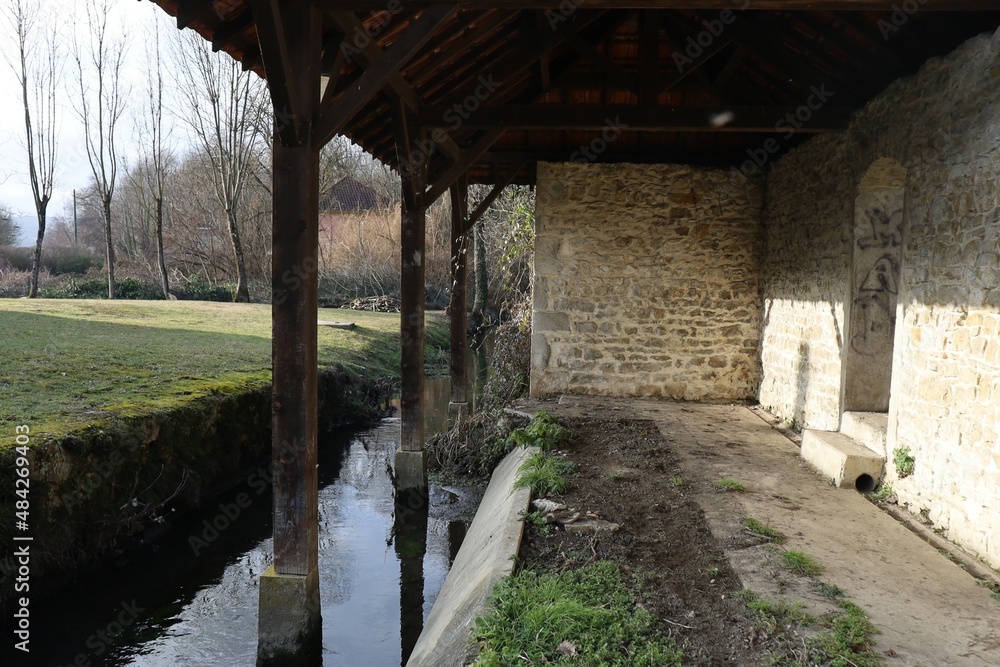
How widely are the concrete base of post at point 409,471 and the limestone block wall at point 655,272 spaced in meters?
2.44

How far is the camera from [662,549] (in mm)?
3895

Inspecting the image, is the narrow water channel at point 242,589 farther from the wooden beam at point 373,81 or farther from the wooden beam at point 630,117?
the wooden beam at point 630,117

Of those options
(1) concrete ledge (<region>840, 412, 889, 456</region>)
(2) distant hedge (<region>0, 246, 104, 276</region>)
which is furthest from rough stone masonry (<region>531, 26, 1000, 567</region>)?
(2) distant hedge (<region>0, 246, 104, 276</region>)

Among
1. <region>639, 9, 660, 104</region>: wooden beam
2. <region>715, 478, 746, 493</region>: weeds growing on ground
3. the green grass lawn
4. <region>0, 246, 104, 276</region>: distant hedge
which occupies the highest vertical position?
<region>639, 9, 660, 104</region>: wooden beam

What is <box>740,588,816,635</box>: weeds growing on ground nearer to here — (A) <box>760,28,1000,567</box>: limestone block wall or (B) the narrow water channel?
(A) <box>760,28,1000,567</box>: limestone block wall

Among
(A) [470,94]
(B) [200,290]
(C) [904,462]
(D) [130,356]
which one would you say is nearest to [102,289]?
(B) [200,290]

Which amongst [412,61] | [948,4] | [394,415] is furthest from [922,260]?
[394,415]

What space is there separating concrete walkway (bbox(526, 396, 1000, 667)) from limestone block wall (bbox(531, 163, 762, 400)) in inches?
86.1

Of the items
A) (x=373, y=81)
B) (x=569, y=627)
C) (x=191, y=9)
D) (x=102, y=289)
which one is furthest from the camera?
(x=102, y=289)

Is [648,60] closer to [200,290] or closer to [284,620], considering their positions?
[284,620]

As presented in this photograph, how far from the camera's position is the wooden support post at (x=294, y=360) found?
12.6ft

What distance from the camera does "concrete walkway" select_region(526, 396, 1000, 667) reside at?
2.98 metres

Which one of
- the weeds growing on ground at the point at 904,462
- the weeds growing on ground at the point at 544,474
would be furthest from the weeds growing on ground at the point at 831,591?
the weeds growing on ground at the point at 544,474

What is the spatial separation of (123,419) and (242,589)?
1.76 metres
